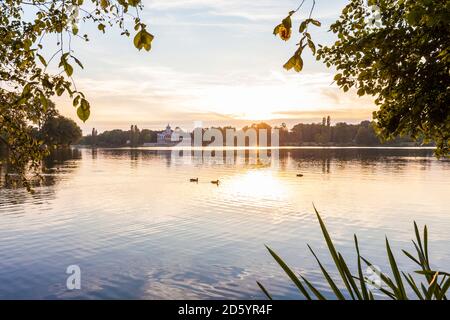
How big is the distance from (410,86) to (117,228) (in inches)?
1044

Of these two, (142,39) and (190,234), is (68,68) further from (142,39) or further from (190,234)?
(190,234)

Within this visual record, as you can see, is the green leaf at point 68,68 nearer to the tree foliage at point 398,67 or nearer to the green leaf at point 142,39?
the green leaf at point 142,39

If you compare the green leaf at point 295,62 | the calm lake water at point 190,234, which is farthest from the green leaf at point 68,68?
the calm lake water at point 190,234

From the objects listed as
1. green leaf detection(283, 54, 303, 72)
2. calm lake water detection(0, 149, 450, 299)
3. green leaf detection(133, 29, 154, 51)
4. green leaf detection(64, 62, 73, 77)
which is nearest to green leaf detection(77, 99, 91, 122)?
green leaf detection(64, 62, 73, 77)

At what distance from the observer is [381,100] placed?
15227mm

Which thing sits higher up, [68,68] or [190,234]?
[68,68]

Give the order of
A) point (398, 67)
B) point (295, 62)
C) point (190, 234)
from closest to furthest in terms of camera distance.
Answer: point (295, 62)
point (398, 67)
point (190, 234)

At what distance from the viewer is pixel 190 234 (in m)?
32.1

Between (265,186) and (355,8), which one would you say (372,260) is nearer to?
(355,8)

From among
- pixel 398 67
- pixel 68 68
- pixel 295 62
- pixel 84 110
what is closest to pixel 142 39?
pixel 68 68

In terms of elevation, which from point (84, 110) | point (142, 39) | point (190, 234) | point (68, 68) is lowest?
point (190, 234)

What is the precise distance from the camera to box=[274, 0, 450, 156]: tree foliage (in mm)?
12633

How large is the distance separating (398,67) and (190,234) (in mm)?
22008

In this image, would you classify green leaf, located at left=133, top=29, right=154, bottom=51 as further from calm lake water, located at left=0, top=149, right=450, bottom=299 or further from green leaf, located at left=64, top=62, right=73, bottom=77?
calm lake water, located at left=0, top=149, right=450, bottom=299
